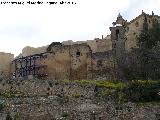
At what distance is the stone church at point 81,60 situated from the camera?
38.6 meters

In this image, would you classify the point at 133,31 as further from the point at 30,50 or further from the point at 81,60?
the point at 30,50

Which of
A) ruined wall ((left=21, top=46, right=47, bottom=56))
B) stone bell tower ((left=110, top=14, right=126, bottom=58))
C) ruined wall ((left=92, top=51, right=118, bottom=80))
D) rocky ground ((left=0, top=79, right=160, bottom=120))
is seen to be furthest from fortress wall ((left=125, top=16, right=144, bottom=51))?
rocky ground ((left=0, top=79, right=160, bottom=120))

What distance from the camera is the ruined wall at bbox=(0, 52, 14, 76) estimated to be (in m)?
43.4

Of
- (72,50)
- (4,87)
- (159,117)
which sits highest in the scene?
(72,50)

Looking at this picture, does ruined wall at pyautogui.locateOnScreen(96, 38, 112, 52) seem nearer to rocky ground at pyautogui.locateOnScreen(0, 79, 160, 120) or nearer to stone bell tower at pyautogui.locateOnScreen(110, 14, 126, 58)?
stone bell tower at pyautogui.locateOnScreen(110, 14, 126, 58)

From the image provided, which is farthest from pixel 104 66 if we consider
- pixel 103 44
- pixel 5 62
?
pixel 5 62

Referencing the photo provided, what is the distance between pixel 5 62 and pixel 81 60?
8899mm

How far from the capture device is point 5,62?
44.5m

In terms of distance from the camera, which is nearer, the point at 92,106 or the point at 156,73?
the point at 92,106

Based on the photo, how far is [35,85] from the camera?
30.9 metres

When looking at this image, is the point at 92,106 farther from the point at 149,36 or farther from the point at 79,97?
the point at 149,36

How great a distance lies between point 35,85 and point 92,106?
482cm

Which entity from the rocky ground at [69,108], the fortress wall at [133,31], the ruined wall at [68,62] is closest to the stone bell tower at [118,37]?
the fortress wall at [133,31]

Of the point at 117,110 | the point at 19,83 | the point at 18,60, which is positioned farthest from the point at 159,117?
the point at 18,60
